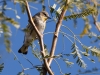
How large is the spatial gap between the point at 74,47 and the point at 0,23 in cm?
173

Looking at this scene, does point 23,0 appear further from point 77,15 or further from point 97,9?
point 77,15

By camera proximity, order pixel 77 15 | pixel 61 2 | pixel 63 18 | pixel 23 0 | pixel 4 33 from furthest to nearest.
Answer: pixel 63 18, pixel 77 15, pixel 61 2, pixel 23 0, pixel 4 33

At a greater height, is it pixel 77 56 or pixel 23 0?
pixel 23 0

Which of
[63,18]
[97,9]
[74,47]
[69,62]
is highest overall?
[97,9]

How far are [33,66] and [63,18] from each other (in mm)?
569

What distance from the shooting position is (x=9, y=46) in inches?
26.6

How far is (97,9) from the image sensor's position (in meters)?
0.98

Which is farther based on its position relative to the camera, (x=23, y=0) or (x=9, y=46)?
(x=23, y=0)

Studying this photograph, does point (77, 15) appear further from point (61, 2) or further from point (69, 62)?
point (69, 62)

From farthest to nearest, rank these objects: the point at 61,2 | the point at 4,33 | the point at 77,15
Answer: the point at 77,15, the point at 61,2, the point at 4,33

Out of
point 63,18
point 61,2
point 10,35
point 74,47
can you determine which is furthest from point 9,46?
point 74,47

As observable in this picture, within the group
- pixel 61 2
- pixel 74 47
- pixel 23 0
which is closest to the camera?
pixel 23 0

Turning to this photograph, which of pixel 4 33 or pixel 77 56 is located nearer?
pixel 4 33

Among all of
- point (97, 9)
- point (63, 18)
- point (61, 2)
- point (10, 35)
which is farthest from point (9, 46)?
point (63, 18)
